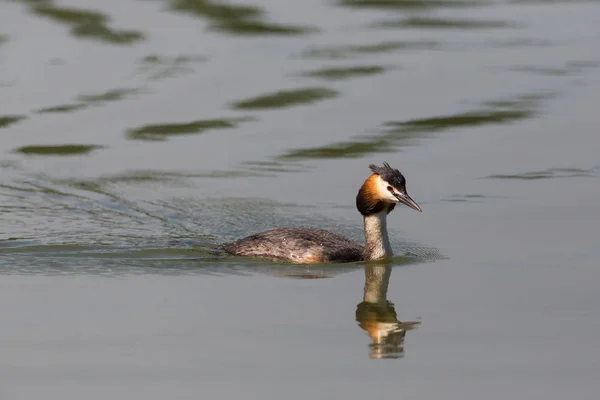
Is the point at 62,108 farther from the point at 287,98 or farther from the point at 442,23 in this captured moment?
the point at 442,23

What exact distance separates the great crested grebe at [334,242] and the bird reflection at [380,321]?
1.46 ft

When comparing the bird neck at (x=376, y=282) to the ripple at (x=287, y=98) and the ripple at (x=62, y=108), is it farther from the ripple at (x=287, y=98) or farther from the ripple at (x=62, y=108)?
the ripple at (x=62, y=108)

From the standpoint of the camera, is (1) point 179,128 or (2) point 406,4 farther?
(2) point 406,4

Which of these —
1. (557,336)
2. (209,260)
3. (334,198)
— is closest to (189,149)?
(334,198)

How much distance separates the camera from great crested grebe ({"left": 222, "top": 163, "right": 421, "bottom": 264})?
14664 millimetres

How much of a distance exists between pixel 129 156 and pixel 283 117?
8.15 ft

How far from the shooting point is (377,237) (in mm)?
14734

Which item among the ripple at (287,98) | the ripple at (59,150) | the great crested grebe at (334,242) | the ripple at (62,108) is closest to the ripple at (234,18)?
the ripple at (287,98)

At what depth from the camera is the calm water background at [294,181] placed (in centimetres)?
1077

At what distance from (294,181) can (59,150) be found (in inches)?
132

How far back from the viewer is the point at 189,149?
18766mm

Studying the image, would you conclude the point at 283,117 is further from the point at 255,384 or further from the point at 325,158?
the point at 255,384

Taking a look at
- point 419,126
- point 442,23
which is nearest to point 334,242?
point 419,126

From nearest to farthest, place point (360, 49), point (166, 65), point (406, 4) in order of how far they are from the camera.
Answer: point (166, 65), point (360, 49), point (406, 4)
